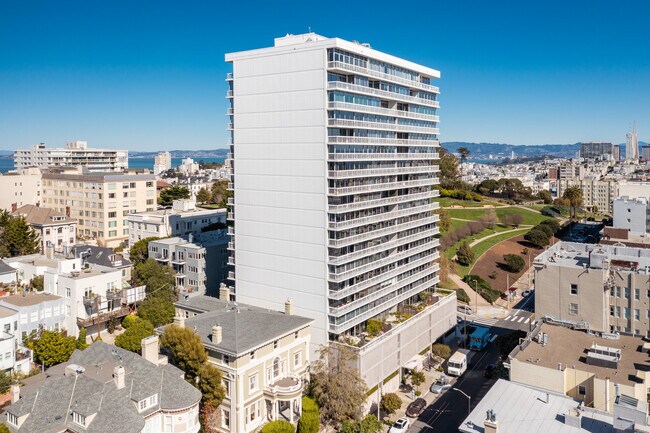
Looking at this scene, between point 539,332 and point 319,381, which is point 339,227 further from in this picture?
point 539,332

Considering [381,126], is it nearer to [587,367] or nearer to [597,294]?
[597,294]

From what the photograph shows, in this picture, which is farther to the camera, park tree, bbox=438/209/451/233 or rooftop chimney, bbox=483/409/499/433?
park tree, bbox=438/209/451/233

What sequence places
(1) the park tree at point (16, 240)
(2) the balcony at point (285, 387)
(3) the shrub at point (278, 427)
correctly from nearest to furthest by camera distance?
(3) the shrub at point (278, 427)
(2) the balcony at point (285, 387)
(1) the park tree at point (16, 240)

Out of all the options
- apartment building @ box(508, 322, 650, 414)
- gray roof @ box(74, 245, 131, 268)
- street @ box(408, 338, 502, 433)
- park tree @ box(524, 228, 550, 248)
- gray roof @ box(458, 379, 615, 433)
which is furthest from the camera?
park tree @ box(524, 228, 550, 248)

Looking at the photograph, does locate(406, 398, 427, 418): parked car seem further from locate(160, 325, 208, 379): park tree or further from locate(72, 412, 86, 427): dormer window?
locate(72, 412, 86, 427): dormer window

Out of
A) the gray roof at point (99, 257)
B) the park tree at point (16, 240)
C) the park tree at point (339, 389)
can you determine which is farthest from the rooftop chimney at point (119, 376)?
the park tree at point (16, 240)

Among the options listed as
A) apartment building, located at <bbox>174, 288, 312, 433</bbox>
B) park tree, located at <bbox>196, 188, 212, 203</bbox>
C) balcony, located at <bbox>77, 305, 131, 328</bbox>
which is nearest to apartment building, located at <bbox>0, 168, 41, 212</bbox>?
park tree, located at <bbox>196, 188, 212, 203</bbox>

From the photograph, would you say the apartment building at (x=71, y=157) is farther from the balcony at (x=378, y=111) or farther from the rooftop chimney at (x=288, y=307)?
the rooftop chimney at (x=288, y=307)

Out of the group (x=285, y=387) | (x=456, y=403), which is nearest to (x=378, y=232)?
(x=456, y=403)
